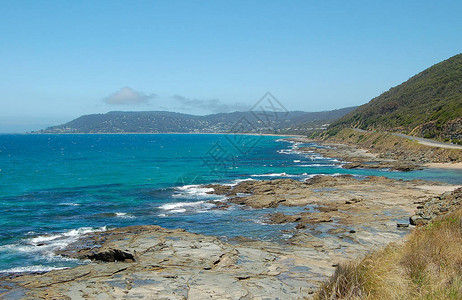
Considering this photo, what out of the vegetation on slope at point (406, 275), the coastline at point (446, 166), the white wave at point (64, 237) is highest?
the vegetation on slope at point (406, 275)

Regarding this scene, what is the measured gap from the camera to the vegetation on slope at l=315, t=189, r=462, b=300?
7246mm

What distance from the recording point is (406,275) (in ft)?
28.2

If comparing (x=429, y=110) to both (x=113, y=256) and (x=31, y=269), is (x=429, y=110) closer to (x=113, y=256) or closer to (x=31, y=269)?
(x=113, y=256)

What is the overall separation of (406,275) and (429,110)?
3636 inches

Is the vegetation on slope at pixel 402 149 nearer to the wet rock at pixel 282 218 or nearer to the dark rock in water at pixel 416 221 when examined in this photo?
the dark rock in water at pixel 416 221

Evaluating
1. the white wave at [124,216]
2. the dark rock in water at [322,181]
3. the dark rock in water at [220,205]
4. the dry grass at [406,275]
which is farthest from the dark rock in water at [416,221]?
the white wave at [124,216]

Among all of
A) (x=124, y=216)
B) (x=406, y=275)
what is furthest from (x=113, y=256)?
(x=406, y=275)

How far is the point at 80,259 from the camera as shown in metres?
18.9

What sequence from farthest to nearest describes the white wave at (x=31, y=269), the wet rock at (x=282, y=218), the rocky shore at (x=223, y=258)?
the wet rock at (x=282, y=218) < the white wave at (x=31, y=269) < the rocky shore at (x=223, y=258)

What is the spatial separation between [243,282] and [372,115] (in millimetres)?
122230

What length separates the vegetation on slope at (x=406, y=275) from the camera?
725cm

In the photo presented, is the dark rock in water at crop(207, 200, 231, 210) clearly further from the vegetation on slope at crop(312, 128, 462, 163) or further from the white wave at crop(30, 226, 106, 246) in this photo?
the vegetation on slope at crop(312, 128, 462, 163)

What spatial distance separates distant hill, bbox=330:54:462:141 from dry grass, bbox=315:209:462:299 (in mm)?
63561

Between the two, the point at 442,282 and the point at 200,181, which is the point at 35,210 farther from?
the point at 442,282
